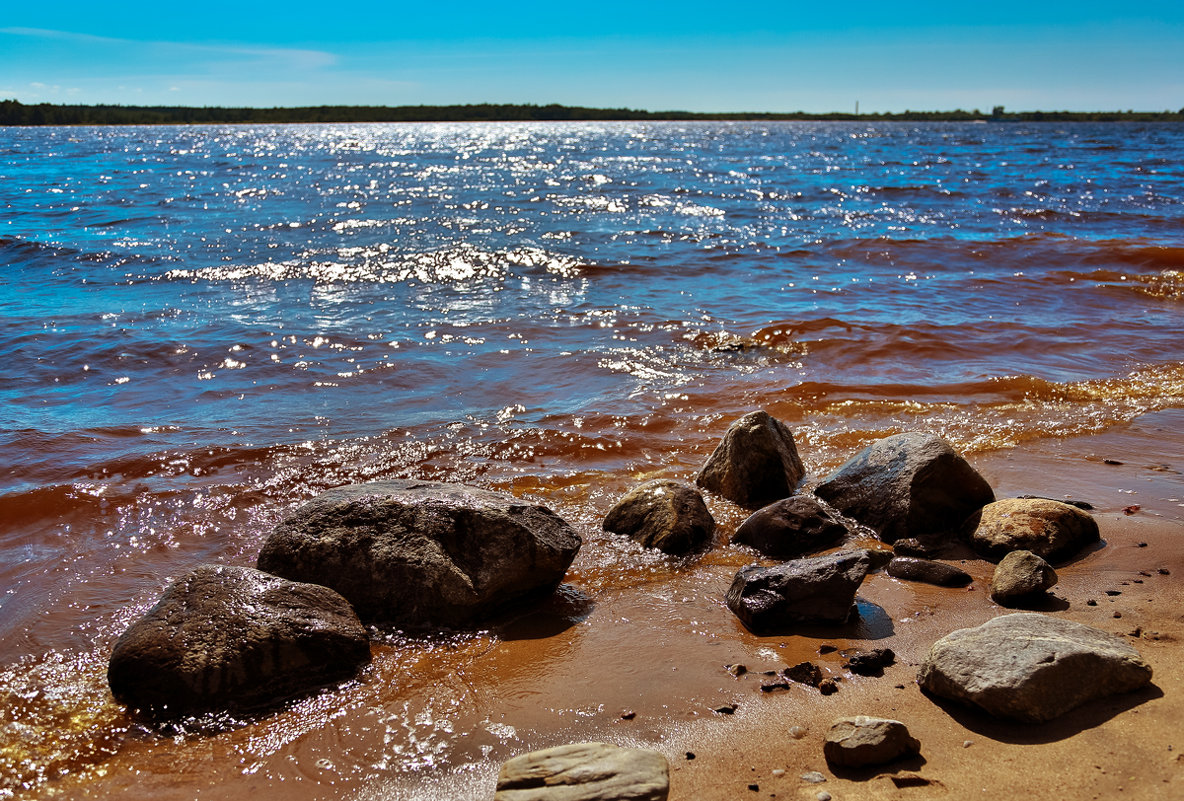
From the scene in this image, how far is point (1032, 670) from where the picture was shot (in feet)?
9.50

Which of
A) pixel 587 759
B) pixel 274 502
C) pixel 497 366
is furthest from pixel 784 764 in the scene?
pixel 497 366

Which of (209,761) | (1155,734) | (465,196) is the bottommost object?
(209,761)

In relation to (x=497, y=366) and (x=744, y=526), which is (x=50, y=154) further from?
(x=744, y=526)

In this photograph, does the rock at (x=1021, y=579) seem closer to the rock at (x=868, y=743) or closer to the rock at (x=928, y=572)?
the rock at (x=928, y=572)

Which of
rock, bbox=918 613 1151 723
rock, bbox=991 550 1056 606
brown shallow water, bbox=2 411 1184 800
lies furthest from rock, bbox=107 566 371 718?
rock, bbox=991 550 1056 606

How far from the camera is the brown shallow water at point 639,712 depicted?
2719 mm

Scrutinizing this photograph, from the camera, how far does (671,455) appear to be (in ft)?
19.9

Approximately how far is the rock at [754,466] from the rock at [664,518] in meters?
0.45

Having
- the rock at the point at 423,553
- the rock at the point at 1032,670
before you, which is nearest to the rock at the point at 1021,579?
the rock at the point at 1032,670

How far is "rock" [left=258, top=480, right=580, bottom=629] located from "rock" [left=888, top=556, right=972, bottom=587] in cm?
153

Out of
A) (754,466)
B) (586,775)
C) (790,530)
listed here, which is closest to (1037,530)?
(790,530)

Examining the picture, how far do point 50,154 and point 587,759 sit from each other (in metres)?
47.1

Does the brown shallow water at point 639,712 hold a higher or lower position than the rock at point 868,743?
lower

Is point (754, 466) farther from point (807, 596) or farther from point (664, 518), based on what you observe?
point (807, 596)
